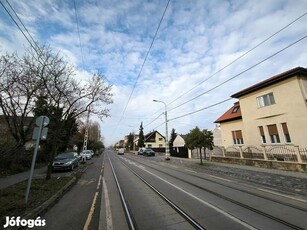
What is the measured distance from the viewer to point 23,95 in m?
15.0

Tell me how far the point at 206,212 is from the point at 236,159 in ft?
50.9

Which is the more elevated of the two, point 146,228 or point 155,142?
point 155,142

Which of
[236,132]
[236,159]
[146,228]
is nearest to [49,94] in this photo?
[146,228]

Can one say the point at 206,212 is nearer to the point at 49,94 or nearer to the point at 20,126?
the point at 49,94

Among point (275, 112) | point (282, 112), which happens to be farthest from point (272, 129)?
point (282, 112)

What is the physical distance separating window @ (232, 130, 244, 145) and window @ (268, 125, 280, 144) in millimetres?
4738

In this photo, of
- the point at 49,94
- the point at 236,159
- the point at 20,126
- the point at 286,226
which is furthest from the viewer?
A: the point at 236,159

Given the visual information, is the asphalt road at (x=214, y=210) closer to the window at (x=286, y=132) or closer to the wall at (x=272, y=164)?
the wall at (x=272, y=164)

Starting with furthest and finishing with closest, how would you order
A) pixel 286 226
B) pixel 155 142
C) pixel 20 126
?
pixel 155 142, pixel 20 126, pixel 286 226

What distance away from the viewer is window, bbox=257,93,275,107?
1828 cm

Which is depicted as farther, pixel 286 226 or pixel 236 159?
pixel 236 159

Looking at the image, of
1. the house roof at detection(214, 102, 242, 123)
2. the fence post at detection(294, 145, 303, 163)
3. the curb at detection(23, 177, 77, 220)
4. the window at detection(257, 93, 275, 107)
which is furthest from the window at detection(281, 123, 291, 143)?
the curb at detection(23, 177, 77, 220)

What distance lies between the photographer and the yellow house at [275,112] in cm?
1572

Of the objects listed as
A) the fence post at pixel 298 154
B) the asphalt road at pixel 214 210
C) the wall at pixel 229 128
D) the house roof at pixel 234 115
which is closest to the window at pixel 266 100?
the house roof at pixel 234 115
